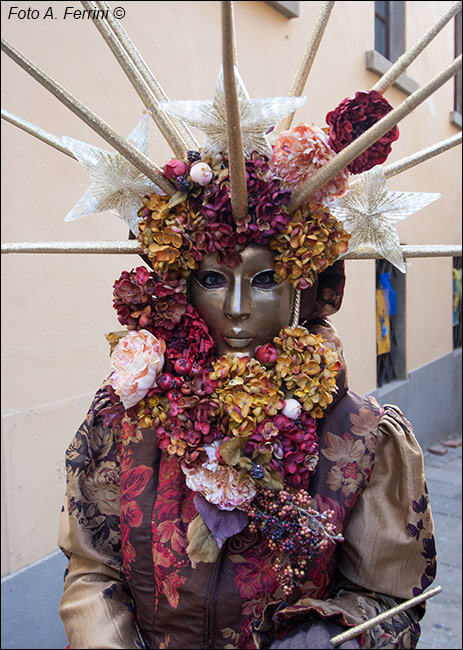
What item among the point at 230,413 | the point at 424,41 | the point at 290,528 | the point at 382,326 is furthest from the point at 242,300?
the point at 382,326

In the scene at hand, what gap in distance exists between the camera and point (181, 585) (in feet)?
3.82

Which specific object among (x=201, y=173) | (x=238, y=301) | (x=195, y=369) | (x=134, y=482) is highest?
(x=201, y=173)

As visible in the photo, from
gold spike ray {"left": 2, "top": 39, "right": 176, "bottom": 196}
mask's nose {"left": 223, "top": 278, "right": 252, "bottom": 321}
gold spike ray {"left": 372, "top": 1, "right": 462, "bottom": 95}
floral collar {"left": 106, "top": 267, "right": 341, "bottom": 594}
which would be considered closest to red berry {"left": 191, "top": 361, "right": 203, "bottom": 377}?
floral collar {"left": 106, "top": 267, "right": 341, "bottom": 594}

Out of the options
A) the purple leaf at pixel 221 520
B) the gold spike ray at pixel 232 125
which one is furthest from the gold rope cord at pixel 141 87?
the purple leaf at pixel 221 520

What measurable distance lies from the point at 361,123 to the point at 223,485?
80 cm

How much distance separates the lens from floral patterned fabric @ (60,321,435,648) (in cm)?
116

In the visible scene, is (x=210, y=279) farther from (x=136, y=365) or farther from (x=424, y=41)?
(x=424, y=41)

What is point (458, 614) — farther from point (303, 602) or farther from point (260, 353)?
point (260, 353)

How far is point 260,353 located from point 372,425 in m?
0.33

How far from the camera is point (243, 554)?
1180 millimetres

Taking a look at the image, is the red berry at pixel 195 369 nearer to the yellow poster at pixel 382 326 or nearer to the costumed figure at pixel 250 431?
the costumed figure at pixel 250 431

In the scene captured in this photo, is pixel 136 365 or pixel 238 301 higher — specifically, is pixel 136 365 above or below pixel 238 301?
below

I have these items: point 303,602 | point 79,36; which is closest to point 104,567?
point 303,602

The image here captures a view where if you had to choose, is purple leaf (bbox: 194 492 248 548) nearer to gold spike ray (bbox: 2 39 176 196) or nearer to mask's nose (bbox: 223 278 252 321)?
mask's nose (bbox: 223 278 252 321)
